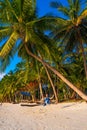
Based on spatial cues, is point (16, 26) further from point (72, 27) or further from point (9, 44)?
point (72, 27)

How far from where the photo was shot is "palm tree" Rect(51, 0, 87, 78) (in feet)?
76.8

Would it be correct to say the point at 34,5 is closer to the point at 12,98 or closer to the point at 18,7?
the point at 18,7

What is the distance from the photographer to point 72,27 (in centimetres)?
2406

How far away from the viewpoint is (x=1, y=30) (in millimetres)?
21234

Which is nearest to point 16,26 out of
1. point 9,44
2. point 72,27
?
point 9,44

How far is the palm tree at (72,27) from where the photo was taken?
23.4 meters

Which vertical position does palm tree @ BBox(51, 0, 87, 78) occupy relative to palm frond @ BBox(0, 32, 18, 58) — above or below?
above

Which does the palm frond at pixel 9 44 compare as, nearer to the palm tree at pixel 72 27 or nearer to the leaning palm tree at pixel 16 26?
the leaning palm tree at pixel 16 26

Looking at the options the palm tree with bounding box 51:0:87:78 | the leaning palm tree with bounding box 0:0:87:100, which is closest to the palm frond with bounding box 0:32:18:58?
the leaning palm tree with bounding box 0:0:87:100

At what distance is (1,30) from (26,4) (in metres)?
3.25

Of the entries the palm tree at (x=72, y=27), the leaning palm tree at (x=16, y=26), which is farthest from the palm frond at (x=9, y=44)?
the palm tree at (x=72, y=27)

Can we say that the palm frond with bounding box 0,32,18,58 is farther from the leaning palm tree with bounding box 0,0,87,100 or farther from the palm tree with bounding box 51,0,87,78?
the palm tree with bounding box 51,0,87,78

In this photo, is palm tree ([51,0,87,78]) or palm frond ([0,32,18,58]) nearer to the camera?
palm frond ([0,32,18,58])

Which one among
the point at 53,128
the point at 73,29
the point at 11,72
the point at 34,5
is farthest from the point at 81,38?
the point at 11,72
